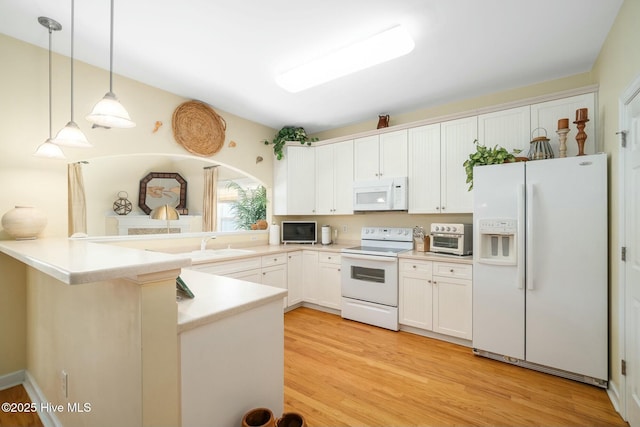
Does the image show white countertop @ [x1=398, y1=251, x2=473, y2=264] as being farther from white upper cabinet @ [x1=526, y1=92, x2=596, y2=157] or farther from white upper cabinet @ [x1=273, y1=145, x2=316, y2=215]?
white upper cabinet @ [x1=273, y1=145, x2=316, y2=215]

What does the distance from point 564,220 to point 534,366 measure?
126cm

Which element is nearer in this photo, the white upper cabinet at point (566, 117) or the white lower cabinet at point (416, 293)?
the white upper cabinet at point (566, 117)

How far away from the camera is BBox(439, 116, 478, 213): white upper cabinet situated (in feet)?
10.1

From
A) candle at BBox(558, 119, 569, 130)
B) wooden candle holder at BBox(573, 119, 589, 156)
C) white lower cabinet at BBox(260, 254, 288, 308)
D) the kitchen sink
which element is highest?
candle at BBox(558, 119, 569, 130)

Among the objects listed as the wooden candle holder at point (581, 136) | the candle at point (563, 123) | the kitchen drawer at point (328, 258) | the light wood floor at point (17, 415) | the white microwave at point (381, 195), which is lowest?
the light wood floor at point (17, 415)

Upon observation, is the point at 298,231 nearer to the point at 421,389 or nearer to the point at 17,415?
the point at 421,389

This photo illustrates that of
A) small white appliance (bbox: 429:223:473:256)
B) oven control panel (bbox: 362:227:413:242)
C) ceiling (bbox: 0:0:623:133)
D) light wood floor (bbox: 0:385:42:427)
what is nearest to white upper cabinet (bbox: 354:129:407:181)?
ceiling (bbox: 0:0:623:133)

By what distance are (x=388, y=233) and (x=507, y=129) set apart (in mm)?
1746

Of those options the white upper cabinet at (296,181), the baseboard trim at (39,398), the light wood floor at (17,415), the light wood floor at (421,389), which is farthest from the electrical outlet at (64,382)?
the white upper cabinet at (296,181)

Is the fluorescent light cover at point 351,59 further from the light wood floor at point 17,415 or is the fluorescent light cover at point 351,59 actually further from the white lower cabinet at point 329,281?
the light wood floor at point 17,415

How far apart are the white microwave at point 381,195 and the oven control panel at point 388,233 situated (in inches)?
14.1

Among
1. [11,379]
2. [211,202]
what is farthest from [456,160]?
[211,202]

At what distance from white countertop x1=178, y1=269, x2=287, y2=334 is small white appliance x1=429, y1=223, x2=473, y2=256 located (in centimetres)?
224

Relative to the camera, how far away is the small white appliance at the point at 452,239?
3004 mm
